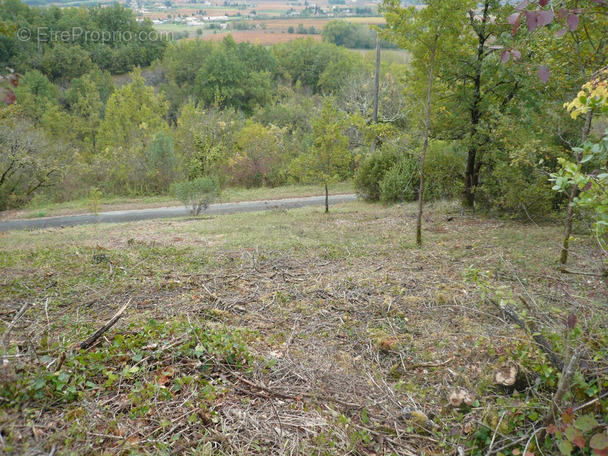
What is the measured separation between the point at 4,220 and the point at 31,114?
23332mm

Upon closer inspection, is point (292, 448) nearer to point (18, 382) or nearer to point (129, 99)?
point (18, 382)

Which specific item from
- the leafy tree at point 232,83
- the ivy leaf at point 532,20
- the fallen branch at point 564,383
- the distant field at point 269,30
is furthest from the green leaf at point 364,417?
the distant field at point 269,30

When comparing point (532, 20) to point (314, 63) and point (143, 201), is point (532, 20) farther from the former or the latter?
point (314, 63)

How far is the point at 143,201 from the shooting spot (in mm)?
20031

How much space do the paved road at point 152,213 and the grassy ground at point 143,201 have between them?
1.76 ft

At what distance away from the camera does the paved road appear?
16047mm

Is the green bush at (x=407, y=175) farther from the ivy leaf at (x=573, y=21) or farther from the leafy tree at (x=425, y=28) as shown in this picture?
the ivy leaf at (x=573, y=21)

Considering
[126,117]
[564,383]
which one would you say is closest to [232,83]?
[126,117]

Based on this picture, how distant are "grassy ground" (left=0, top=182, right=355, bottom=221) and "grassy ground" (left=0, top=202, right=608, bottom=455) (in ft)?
40.4

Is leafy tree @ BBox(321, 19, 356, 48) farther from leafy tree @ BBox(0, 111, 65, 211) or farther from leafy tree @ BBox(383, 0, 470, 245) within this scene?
leafy tree @ BBox(383, 0, 470, 245)

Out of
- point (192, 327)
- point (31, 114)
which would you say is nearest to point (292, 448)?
point (192, 327)

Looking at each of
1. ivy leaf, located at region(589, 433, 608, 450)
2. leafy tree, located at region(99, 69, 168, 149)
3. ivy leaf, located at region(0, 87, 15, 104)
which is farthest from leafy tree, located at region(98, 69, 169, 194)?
ivy leaf, located at region(589, 433, 608, 450)

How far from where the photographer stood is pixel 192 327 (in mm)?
3686

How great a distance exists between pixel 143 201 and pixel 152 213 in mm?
2900
